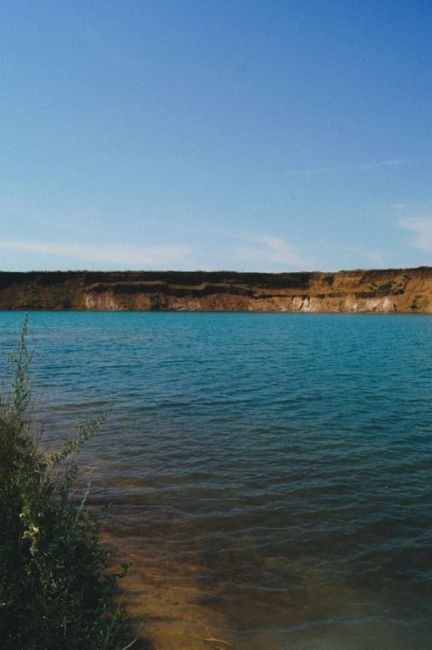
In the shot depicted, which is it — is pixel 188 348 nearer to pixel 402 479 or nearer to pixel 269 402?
pixel 269 402

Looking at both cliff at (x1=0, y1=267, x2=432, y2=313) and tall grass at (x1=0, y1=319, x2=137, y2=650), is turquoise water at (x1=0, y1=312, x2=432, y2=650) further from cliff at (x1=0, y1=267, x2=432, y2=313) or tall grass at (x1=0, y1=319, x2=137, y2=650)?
cliff at (x1=0, y1=267, x2=432, y2=313)

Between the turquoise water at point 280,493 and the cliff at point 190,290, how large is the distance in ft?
330

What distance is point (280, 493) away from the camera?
9367mm

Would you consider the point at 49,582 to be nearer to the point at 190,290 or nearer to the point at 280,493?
the point at 280,493

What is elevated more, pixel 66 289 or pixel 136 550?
pixel 66 289

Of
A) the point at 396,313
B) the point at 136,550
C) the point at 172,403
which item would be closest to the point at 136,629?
the point at 136,550

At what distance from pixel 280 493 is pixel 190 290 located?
11633 cm

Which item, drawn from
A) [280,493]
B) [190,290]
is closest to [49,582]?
[280,493]

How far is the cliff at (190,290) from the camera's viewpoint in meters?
120

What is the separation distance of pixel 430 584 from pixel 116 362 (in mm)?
25247

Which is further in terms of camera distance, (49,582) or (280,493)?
(280,493)

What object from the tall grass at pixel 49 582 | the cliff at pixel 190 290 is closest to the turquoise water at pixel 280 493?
the tall grass at pixel 49 582

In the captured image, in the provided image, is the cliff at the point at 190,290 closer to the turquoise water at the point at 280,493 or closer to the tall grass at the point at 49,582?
the turquoise water at the point at 280,493

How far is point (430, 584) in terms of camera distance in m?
6.36
